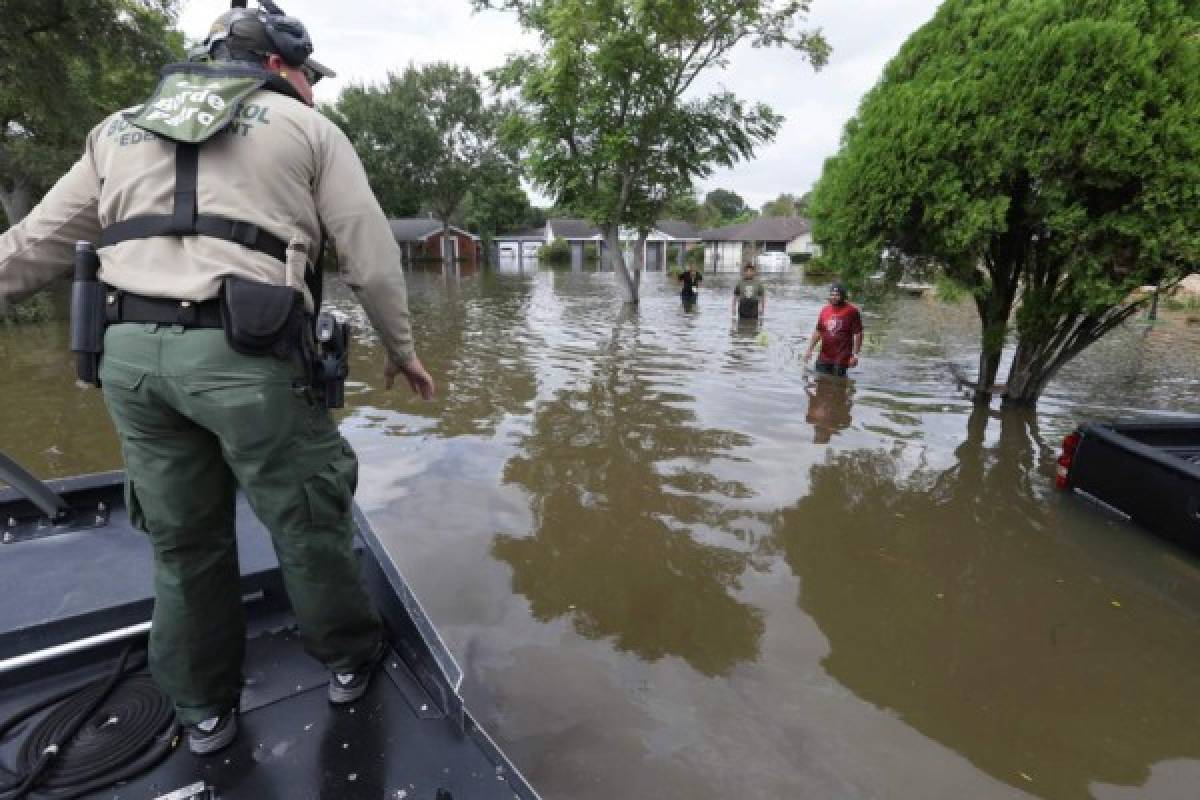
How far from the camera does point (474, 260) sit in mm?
58375

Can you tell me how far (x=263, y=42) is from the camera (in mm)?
2057

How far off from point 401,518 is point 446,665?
9.07ft

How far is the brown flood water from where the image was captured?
2.58 m

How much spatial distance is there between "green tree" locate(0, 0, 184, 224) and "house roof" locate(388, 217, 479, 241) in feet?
122

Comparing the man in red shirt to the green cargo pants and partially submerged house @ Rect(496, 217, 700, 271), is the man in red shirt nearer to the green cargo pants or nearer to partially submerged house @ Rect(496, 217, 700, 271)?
the green cargo pants

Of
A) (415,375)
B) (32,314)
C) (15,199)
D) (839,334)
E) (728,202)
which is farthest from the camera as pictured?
(728,202)

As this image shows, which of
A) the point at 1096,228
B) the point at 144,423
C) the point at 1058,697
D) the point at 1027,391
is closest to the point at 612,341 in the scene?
the point at 1027,391

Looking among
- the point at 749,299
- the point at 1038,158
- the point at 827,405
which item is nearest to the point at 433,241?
the point at 749,299

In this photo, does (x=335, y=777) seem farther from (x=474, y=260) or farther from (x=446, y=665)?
(x=474, y=260)

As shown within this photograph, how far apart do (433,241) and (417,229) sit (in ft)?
6.46

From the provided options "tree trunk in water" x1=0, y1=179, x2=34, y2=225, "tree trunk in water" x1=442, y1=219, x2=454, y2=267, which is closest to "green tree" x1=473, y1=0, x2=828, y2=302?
"tree trunk in water" x1=0, y1=179, x2=34, y2=225

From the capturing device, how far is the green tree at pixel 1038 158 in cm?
492

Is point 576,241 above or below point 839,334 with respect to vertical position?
above

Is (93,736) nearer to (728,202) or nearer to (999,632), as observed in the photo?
(999,632)
